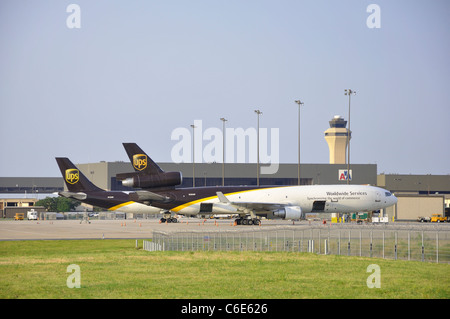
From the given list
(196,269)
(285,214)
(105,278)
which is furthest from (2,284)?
(285,214)

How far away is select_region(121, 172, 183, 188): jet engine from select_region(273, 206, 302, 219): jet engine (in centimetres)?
1436

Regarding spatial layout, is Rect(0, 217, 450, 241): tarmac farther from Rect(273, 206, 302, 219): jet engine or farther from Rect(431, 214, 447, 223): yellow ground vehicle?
Rect(431, 214, 447, 223): yellow ground vehicle

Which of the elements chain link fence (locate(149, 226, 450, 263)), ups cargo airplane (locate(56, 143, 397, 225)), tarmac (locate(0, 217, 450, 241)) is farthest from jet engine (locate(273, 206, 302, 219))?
chain link fence (locate(149, 226, 450, 263))

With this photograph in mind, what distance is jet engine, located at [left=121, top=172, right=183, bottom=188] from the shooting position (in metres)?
88.3

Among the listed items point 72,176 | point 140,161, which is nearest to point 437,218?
point 140,161

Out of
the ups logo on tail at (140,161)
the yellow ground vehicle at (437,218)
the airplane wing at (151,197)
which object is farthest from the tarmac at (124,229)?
the yellow ground vehicle at (437,218)

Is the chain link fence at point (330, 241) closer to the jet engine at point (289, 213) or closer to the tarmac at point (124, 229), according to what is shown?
the tarmac at point (124, 229)

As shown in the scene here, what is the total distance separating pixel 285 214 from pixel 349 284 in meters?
56.4

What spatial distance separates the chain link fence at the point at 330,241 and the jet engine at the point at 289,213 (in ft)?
118

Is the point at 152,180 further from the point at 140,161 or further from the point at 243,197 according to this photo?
the point at 243,197

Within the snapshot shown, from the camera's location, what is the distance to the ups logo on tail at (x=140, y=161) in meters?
88.9
